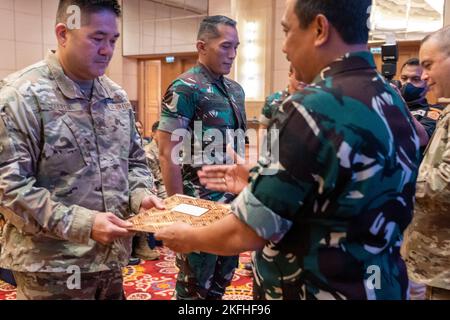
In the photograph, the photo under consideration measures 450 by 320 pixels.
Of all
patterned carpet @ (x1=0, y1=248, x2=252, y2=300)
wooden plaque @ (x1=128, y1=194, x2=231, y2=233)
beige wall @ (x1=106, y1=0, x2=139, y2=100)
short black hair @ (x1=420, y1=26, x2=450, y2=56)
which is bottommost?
patterned carpet @ (x1=0, y1=248, x2=252, y2=300)

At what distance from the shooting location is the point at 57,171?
1.53 metres

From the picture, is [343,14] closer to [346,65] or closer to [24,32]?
[346,65]

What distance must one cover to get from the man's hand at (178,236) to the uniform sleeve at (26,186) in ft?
1.04

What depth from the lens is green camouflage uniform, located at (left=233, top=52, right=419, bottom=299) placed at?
1.01m

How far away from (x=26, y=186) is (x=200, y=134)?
108 centimetres

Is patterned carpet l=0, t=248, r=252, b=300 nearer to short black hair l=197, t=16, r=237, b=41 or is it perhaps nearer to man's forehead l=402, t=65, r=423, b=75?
short black hair l=197, t=16, r=237, b=41

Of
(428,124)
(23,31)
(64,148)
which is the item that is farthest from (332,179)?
(23,31)

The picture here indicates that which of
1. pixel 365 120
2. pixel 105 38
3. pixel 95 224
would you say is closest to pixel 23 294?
pixel 95 224

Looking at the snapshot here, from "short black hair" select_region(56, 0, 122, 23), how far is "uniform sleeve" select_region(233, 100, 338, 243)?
0.93 meters

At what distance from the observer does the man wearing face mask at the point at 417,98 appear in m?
2.71

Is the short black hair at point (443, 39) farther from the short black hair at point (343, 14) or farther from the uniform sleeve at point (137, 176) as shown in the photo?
the uniform sleeve at point (137, 176)

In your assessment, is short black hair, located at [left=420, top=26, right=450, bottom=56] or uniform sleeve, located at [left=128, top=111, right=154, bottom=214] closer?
uniform sleeve, located at [left=128, top=111, right=154, bottom=214]

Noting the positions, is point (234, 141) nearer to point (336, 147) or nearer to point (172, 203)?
point (172, 203)

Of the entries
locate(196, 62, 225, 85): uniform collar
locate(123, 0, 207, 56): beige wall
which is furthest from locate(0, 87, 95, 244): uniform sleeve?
locate(123, 0, 207, 56): beige wall
